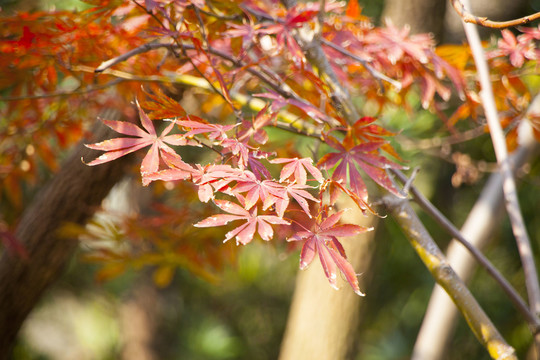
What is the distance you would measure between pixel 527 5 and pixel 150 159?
2.05 meters

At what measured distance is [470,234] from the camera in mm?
1112

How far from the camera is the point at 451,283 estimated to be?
1.78 ft

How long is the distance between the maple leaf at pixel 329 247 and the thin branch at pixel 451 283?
154 mm

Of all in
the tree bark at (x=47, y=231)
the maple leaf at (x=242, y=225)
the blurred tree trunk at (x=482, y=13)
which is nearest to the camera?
the maple leaf at (x=242, y=225)

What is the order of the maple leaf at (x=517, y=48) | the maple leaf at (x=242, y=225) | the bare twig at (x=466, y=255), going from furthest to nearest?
the bare twig at (x=466, y=255) → the maple leaf at (x=517, y=48) → the maple leaf at (x=242, y=225)

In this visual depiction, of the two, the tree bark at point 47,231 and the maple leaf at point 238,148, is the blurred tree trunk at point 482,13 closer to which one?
the tree bark at point 47,231

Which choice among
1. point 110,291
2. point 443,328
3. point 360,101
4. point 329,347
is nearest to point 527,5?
point 360,101

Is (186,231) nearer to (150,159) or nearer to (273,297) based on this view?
(150,159)

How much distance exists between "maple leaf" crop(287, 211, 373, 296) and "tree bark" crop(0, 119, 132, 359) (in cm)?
59

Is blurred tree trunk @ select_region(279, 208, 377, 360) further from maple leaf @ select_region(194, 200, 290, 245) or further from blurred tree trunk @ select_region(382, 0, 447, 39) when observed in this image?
maple leaf @ select_region(194, 200, 290, 245)

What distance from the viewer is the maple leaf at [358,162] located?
483 mm

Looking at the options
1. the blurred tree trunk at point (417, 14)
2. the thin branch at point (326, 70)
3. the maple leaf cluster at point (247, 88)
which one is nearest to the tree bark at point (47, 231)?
the maple leaf cluster at point (247, 88)

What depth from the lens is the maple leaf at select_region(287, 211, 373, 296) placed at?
418 mm

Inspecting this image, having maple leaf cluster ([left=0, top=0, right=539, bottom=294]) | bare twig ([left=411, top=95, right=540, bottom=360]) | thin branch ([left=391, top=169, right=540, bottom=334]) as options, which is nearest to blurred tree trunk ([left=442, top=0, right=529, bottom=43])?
bare twig ([left=411, top=95, right=540, bottom=360])
